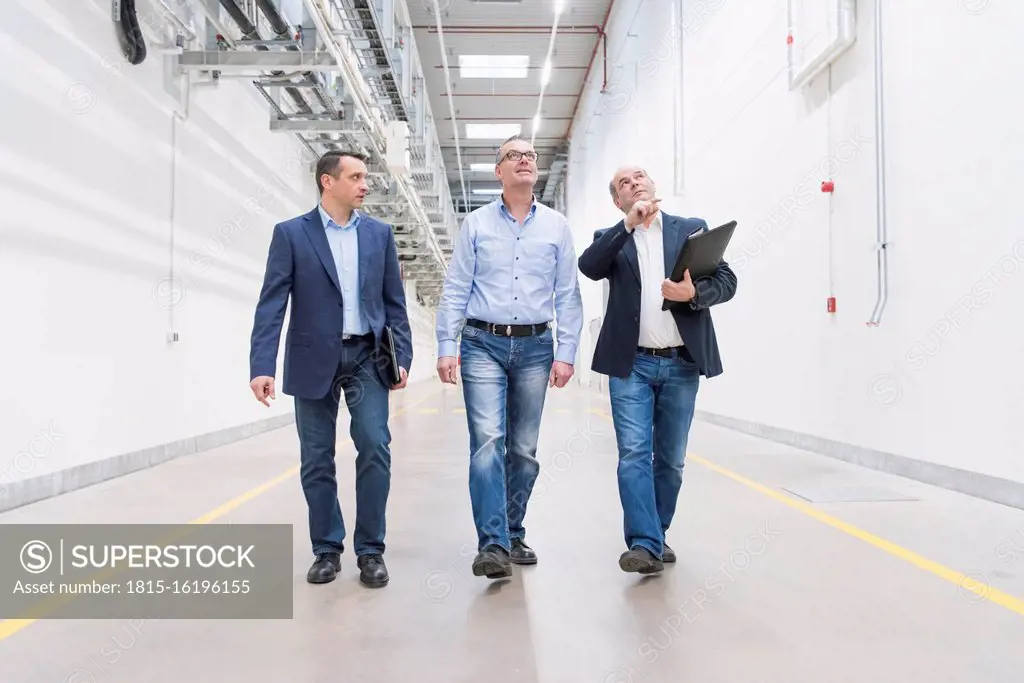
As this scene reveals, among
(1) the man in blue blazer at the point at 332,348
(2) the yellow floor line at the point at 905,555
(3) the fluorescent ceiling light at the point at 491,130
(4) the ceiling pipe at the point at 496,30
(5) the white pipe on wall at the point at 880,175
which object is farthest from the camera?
(3) the fluorescent ceiling light at the point at 491,130

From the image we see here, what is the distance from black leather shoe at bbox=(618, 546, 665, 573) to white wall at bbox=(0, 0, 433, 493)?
3.48 metres

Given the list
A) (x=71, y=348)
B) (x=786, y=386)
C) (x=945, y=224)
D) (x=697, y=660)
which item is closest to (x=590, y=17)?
(x=786, y=386)

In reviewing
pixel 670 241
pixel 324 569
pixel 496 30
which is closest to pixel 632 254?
pixel 670 241

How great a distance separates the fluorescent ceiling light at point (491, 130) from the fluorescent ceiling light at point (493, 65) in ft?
10.6

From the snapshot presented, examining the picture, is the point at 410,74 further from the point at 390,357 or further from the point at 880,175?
the point at 390,357

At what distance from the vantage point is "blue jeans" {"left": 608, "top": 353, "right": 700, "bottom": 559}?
2848 millimetres

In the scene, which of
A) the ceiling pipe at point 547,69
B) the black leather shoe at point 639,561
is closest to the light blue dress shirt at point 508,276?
the black leather shoe at point 639,561

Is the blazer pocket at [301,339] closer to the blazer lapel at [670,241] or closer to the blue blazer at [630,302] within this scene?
the blue blazer at [630,302]

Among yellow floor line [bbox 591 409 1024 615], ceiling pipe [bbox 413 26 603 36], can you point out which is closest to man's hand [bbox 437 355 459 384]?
yellow floor line [bbox 591 409 1024 615]

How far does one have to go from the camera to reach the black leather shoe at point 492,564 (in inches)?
106

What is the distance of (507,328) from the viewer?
114 inches

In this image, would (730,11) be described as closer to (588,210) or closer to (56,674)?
(56,674)

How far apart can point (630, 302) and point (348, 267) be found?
112 centimetres

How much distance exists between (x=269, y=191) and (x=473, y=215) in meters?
6.97
